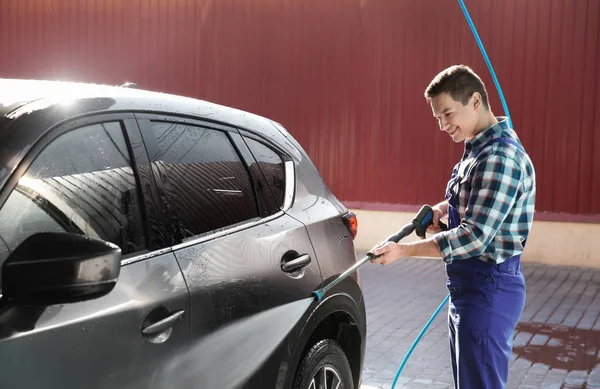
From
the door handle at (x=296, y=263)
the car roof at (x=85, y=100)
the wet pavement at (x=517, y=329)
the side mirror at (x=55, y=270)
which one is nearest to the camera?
the side mirror at (x=55, y=270)

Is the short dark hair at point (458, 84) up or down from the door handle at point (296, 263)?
up

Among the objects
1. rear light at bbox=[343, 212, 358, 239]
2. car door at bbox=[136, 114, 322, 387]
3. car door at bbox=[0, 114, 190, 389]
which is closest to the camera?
car door at bbox=[0, 114, 190, 389]

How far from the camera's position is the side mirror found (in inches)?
91.4

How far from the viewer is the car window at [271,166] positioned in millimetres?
3947

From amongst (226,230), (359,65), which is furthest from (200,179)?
(359,65)

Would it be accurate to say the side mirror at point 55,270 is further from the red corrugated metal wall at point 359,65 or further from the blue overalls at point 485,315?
the red corrugated metal wall at point 359,65

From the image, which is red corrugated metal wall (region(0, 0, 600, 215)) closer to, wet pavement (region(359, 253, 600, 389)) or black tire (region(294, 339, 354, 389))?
wet pavement (region(359, 253, 600, 389))

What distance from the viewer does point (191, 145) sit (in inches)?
138

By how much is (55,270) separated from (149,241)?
2.25 ft

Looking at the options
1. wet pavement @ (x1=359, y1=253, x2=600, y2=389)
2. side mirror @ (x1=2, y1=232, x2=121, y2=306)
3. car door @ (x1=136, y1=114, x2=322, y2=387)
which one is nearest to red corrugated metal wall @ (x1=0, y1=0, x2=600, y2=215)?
wet pavement @ (x1=359, y1=253, x2=600, y2=389)

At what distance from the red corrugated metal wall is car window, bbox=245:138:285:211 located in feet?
27.9

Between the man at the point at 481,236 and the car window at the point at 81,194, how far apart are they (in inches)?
49.7

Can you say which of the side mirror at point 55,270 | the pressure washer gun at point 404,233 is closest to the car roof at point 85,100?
the side mirror at point 55,270

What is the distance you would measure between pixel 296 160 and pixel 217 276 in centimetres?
115
